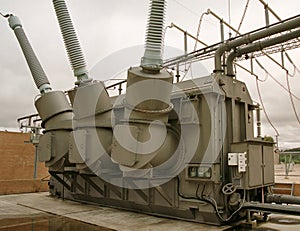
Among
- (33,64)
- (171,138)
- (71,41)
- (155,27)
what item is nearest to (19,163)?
(33,64)

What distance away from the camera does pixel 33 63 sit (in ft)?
22.6

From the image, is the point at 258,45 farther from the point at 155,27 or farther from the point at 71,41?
the point at 71,41

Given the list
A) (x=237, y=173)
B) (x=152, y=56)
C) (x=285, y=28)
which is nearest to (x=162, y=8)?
(x=152, y=56)

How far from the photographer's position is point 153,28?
14.3 feet

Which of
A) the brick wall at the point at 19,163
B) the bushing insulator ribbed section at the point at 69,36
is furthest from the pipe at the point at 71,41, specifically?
the brick wall at the point at 19,163

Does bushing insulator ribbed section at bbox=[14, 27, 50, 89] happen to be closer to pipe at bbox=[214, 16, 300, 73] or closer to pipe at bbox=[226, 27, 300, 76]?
pipe at bbox=[214, 16, 300, 73]

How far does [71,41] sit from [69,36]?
0.11 metres

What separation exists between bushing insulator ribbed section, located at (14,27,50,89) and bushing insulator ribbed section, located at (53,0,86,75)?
1.47 metres

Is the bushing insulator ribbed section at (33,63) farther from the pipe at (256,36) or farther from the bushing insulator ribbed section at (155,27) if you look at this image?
the pipe at (256,36)

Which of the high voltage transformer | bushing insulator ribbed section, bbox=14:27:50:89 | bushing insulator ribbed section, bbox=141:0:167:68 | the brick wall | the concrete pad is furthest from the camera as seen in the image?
the brick wall

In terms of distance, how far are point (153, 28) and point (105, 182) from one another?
391 centimetres

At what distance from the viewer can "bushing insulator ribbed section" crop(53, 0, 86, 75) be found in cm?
570

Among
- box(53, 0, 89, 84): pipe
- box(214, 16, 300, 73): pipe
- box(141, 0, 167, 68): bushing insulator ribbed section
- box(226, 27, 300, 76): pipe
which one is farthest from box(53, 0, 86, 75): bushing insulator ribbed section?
box(226, 27, 300, 76): pipe

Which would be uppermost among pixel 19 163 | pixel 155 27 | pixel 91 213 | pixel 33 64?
pixel 33 64
